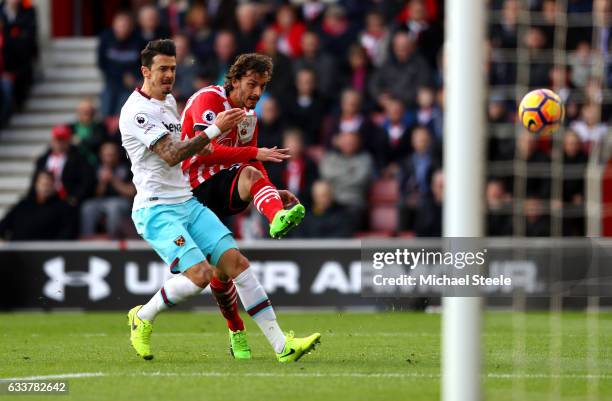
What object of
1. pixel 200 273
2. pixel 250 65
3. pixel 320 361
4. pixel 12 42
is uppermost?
pixel 12 42

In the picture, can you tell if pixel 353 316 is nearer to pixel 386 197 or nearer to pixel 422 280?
pixel 422 280

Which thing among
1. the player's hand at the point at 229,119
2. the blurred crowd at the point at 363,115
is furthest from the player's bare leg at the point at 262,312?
the blurred crowd at the point at 363,115

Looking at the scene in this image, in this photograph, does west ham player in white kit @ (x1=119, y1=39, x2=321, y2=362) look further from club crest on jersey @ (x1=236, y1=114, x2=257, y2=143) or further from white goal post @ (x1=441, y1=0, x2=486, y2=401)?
white goal post @ (x1=441, y1=0, x2=486, y2=401)

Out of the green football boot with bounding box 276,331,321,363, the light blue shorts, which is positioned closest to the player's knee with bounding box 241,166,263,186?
the light blue shorts

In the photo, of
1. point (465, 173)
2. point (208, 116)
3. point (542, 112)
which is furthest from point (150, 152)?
point (542, 112)

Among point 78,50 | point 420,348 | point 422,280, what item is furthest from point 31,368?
point 78,50

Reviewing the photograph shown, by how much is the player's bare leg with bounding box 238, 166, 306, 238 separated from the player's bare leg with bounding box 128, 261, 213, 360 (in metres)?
0.57

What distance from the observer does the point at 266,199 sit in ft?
29.8

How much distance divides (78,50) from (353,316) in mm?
9299

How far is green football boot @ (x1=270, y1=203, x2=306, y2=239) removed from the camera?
8820mm

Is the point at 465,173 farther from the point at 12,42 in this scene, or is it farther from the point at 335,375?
the point at 12,42

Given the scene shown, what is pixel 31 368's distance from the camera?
341 inches

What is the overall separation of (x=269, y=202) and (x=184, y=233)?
2.19 feet

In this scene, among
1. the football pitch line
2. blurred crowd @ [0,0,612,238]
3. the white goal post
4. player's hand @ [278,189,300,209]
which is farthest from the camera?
blurred crowd @ [0,0,612,238]
